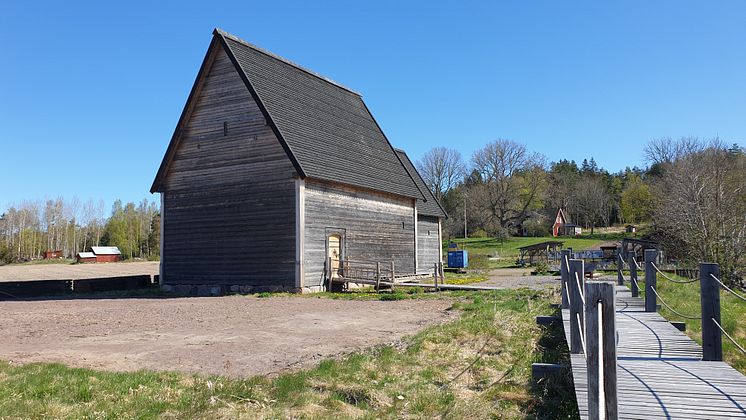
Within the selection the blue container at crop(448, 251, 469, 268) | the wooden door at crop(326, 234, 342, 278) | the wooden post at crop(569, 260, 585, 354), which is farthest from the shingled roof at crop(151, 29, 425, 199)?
the wooden post at crop(569, 260, 585, 354)

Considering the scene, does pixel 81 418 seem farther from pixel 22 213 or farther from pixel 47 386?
pixel 22 213

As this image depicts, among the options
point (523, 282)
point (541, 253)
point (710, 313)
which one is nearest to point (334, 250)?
point (523, 282)

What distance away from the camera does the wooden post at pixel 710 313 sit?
6914 millimetres

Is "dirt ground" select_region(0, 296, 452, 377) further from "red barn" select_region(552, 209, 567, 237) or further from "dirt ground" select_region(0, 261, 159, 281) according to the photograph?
"red barn" select_region(552, 209, 567, 237)

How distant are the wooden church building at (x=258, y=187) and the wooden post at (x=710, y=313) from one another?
15.0 m

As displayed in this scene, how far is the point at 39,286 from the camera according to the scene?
23641 millimetres

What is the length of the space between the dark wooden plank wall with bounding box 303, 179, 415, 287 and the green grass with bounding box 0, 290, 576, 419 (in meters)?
12.6

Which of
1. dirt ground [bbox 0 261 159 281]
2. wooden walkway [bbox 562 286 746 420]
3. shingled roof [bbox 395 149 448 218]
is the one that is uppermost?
shingled roof [bbox 395 149 448 218]

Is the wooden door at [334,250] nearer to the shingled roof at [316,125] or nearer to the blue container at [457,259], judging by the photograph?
the shingled roof at [316,125]

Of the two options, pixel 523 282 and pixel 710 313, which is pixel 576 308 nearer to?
pixel 710 313

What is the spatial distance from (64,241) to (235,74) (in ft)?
313

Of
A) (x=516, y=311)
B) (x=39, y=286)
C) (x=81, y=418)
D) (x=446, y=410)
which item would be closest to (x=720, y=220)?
(x=516, y=311)

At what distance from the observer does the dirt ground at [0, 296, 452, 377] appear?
865 centimetres

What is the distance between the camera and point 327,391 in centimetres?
664
